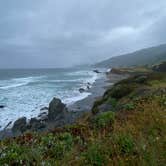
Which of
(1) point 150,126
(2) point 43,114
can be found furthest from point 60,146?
(2) point 43,114

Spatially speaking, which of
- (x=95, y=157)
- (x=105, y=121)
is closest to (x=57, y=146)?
→ (x=95, y=157)

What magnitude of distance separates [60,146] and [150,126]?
180 centimetres

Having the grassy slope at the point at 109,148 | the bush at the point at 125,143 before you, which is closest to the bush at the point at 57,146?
the grassy slope at the point at 109,148

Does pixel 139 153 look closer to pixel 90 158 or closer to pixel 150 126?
pixel 90 158

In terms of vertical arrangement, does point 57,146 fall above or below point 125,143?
below

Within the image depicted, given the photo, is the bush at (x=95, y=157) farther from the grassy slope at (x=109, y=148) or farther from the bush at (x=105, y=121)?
the bush at (x=105, y=121)

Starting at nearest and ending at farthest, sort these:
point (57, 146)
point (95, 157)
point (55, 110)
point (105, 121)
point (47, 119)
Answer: point (95, 157)
point (57, 146)
point (105, 121)
point (47, 119)
point (55, 110)

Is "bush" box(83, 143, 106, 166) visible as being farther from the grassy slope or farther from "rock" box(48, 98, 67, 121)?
"rock" box(48, 98, 67, 121)

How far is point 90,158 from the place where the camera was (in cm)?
528

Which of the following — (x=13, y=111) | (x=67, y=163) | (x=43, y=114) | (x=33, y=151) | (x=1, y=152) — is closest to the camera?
(x=67, y=163)

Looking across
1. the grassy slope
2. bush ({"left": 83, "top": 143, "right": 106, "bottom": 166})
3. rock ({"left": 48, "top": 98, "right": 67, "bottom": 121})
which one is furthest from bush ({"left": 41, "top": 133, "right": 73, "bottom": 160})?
rock ({"left": 48, "top": 98, "right": 67, "bottom": 121})

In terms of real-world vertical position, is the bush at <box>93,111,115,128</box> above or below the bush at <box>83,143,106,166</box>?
below

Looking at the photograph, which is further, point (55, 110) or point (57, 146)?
point (55, 110)

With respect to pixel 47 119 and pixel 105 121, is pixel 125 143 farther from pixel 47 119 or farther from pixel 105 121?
pixel 47 119
